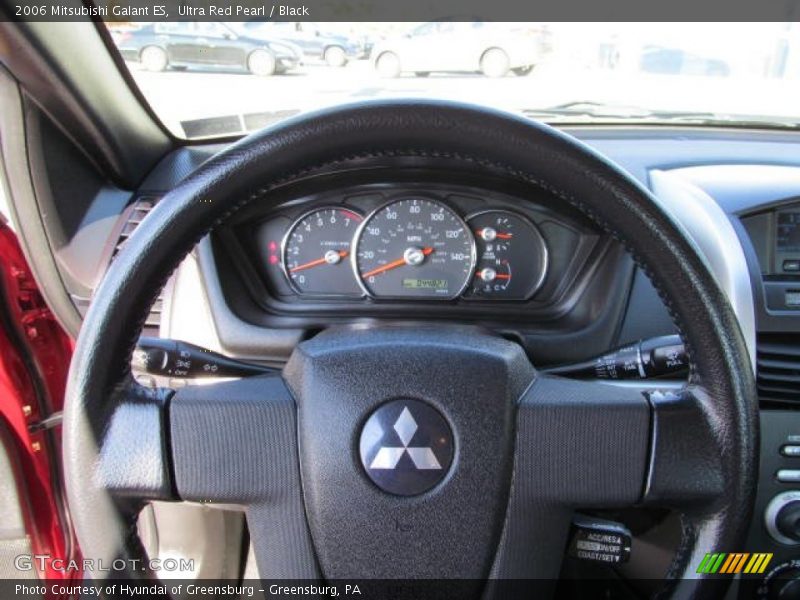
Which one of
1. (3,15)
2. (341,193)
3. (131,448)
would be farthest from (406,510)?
(3,15)

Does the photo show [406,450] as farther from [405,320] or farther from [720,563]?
[405,320]

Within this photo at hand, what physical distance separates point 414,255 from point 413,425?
967mm

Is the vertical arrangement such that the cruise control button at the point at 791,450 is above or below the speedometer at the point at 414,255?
below

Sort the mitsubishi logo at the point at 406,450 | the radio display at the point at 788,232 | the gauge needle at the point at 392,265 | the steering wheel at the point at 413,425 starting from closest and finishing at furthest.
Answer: the steering wheel at the point at 413,425
the mitsubishi logo at the point at 406,450
the radio display at the point at 788,232
the gauge needle at the point at 392,265

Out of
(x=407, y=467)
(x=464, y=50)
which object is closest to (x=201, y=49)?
(x=464, y=50)

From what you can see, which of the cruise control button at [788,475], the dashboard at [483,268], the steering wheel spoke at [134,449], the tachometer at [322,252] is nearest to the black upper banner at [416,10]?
the dashboard at [483,268]

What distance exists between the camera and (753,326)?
183cm

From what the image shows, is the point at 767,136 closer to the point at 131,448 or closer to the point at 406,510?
the point at 406,510

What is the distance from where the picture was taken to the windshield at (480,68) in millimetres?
2191

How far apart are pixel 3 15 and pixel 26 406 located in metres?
1.07

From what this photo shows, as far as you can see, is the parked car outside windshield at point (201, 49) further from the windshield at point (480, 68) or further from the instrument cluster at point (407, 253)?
the instrument cluster at point (407, 253)

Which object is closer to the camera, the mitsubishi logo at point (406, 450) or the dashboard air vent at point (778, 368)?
the mitsubishi logo at point (406, 450)

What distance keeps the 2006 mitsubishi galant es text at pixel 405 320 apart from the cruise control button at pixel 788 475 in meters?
0.02

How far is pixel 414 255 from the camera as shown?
6.89ft
